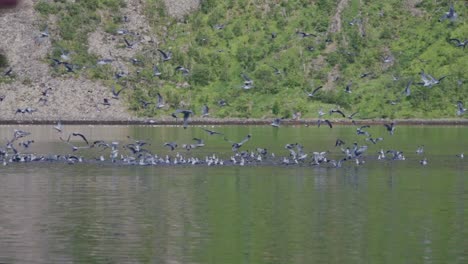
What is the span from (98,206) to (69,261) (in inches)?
651

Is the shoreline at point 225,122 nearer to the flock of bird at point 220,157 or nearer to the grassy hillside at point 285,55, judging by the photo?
the grassy hillside at point 285,55

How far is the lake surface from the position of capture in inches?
1687

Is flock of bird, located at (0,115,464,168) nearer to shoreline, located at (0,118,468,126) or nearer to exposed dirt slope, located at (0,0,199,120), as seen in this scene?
shoreline, located at (0,118,468,126)

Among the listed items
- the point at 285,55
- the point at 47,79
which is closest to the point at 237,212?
the point at 47,79

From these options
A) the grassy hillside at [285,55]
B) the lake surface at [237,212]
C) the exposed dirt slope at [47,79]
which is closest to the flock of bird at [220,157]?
the lake surface at [237,212]

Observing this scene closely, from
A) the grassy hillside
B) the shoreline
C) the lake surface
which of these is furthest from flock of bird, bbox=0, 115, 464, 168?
the grassy hillside

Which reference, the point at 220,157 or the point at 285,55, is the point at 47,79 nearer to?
the point at 285,55

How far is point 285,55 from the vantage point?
16888cm

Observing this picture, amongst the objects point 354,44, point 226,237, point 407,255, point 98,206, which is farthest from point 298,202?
point 354,44

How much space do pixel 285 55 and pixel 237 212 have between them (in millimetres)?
114723

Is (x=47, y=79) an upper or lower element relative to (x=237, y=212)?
upper

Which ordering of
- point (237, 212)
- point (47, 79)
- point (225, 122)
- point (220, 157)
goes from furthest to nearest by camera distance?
point (47, 79) < point (225, 122) < point (220, 157) < point (237, 212)

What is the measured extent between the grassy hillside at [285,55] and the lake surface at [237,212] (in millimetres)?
64314

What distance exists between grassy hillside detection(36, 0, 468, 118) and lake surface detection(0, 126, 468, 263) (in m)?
64.3
